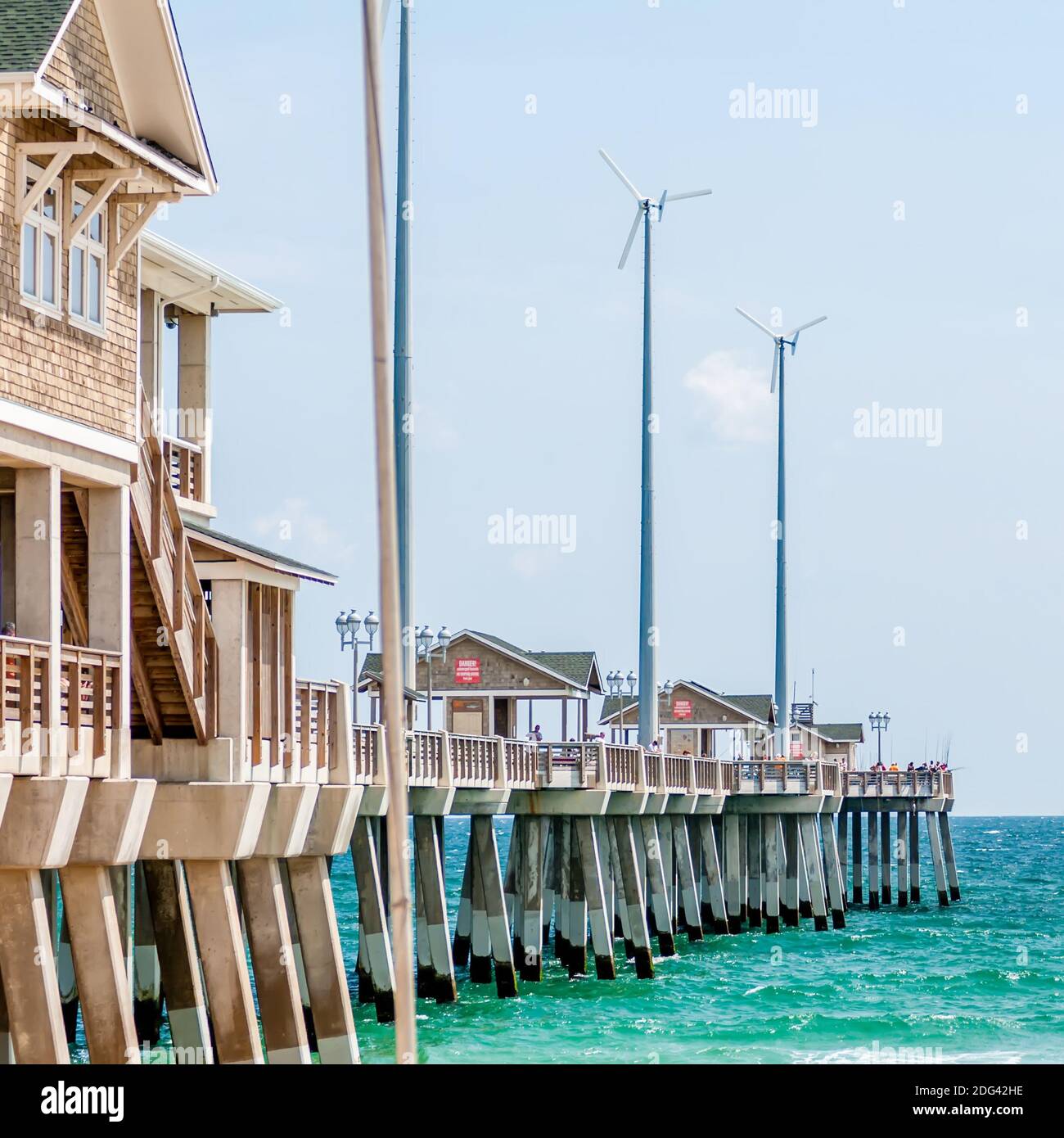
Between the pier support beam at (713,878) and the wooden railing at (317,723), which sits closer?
the wooden railing at (317,723)

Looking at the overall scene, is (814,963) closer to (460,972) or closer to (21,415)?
(460,972)

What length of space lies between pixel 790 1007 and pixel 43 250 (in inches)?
1106

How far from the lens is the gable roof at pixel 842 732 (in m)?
94.2

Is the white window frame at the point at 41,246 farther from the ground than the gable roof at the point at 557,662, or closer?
farther from the ground

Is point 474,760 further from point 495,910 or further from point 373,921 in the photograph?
point 373,921

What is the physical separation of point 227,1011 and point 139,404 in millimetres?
5653

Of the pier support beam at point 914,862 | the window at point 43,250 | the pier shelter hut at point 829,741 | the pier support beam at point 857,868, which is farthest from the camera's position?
the pier shelter hut at point 829,741

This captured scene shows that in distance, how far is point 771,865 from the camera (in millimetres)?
59750

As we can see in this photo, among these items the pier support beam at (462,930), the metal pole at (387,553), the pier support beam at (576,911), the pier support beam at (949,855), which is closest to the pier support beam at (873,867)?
the pier support beam at (949,855)

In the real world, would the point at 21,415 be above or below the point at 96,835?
above

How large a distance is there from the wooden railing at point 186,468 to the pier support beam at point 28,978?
9214mm

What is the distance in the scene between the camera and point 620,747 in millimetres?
42969

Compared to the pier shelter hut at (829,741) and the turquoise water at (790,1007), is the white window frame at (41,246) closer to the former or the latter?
the turquoise water at (790,1007)
